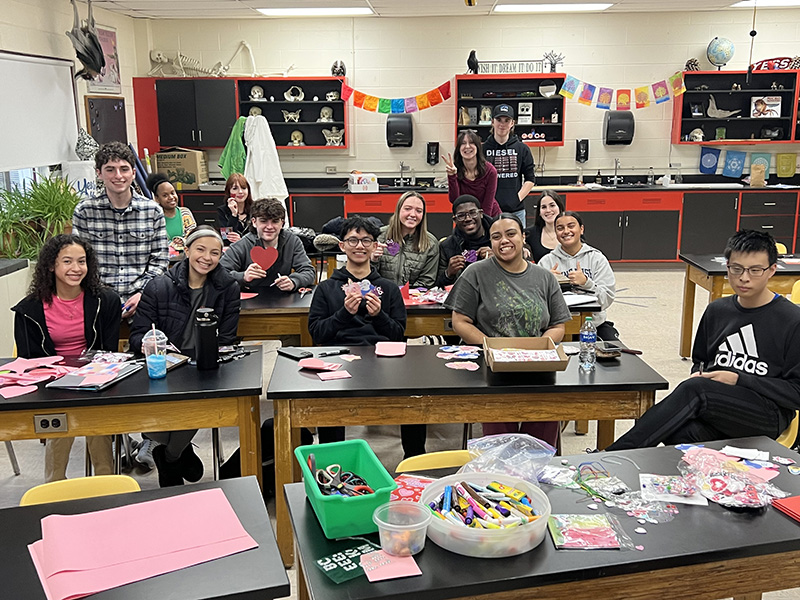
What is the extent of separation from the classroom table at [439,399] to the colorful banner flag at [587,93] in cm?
670

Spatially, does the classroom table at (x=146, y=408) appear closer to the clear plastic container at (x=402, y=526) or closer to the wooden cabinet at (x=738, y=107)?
the clear plastic container at (x=402, y=526)

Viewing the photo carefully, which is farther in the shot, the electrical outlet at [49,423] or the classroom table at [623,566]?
the electrical outlet at [49,423]

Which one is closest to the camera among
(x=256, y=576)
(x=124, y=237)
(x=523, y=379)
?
(x=256, y=576)

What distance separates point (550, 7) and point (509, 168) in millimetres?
2536

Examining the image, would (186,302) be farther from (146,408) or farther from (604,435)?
(604,435)

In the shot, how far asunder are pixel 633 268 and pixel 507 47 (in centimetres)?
307

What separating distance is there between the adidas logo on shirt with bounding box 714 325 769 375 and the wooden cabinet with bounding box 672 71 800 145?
6.40 meters

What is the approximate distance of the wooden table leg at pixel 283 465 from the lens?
9.12ft

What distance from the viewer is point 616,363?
3.10m

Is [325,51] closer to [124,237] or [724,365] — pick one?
[124,237]

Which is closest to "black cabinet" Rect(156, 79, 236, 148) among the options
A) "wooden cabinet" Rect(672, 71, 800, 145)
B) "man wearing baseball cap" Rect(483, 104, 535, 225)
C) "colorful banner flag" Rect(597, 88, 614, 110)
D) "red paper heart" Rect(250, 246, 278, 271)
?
"man wearing baseball cap" Rect(483, 104, 535, 225)

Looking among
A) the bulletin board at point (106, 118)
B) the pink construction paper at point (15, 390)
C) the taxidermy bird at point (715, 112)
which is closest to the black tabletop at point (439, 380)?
the pink construction paper at point (15, 390)

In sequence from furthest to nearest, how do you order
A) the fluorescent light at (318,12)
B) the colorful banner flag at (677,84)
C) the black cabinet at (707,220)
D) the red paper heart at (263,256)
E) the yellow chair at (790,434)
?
the colorful banner flag at (677,84) → the black cabinet at (707,220) → the fluorescent light at (318,12) → the red paper heart at (263,256) → the yellow chair at (790,434)

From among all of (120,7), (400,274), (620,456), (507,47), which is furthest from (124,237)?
(507,47)
